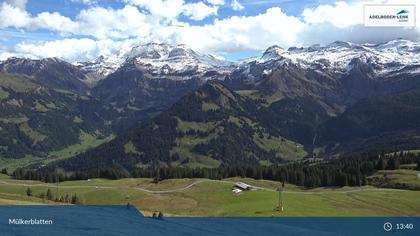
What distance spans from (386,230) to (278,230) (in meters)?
25.2

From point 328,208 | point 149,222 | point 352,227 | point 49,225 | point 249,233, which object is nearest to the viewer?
point 49,225

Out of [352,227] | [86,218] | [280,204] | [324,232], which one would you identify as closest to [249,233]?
[324,232]

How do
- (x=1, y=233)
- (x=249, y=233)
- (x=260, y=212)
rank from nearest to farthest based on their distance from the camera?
1. (x=1, y=233)
2. (x=249, y=233)
3. (x=260, y=212)

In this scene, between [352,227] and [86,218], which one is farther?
[352,227]

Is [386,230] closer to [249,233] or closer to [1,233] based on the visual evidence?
[249,233]

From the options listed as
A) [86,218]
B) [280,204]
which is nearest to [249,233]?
[86,218]

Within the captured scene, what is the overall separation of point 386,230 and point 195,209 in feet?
294

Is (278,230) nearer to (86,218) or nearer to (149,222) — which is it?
(149,222)

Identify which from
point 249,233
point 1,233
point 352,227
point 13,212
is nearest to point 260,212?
point 352,227

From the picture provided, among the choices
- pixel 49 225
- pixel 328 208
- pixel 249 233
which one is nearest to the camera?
pixel 49 225

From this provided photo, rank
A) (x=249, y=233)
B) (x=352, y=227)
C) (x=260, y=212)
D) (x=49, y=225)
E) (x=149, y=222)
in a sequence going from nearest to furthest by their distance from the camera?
1. (x=49, y=225)
2. (x=249, y=233)
3. (x=149, y=222)
4. (x=352, y=227)
5. (x=260, y=212)

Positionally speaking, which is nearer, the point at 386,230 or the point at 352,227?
the point at 386,230

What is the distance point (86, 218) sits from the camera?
109m

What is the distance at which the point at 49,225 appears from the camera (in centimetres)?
9406
